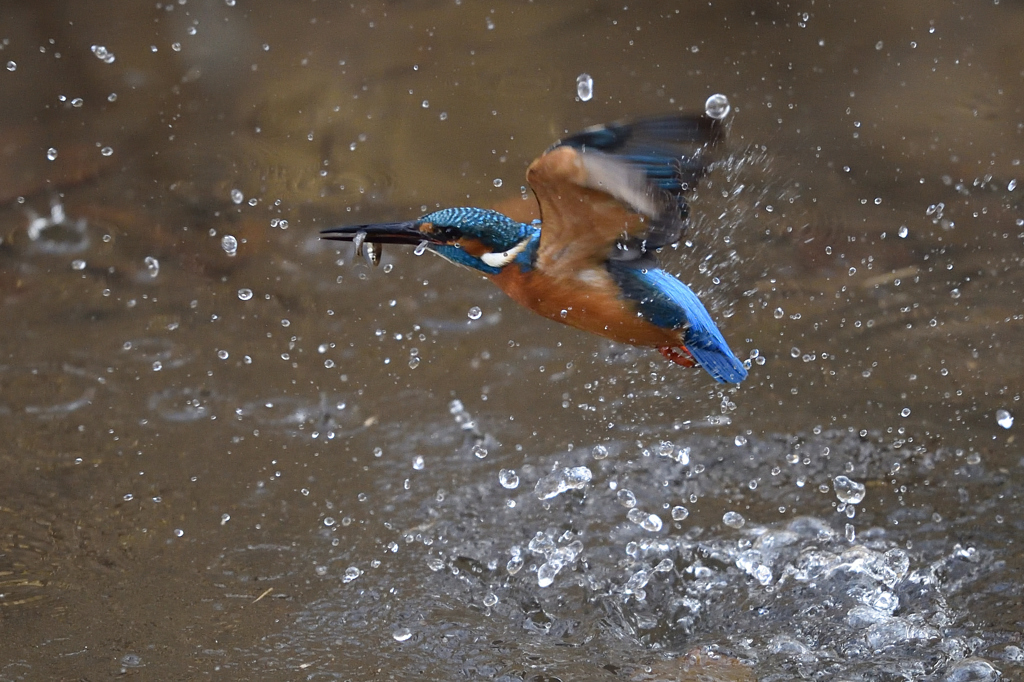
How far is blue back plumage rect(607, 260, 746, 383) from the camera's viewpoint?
6.07 ft

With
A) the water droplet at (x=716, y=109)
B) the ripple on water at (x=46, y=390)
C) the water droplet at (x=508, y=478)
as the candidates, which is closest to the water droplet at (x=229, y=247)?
the ripple on water at (x=46, y=390)

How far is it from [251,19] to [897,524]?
98.4 inches

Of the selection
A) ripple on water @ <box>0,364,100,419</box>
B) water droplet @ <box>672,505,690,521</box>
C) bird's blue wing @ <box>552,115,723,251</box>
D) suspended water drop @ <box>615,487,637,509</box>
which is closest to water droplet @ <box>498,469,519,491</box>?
suspended water drop @ <box>615,487,637,509</box>

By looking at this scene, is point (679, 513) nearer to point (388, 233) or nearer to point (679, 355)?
point (679, 355)

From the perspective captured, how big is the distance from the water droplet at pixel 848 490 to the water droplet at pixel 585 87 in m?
1.48

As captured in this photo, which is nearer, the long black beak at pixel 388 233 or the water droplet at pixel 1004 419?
the long black beak at pixel 388 233

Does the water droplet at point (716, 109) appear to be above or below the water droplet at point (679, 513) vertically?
above

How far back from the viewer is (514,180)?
3.42m

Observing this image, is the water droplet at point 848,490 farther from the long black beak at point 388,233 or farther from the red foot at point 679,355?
the long black beak at point 388,233

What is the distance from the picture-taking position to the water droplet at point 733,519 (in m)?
2.33

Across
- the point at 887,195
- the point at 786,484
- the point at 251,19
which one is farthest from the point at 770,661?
the point at 251,19

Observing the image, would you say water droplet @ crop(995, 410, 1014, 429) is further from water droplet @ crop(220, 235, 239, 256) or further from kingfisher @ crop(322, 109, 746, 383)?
water droplet @ crop(220, 235, 239, 256)

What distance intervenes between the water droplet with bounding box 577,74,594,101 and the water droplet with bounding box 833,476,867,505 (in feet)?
4.87

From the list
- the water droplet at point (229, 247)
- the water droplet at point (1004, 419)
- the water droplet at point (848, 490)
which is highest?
the water droplet at point (229, 247)
